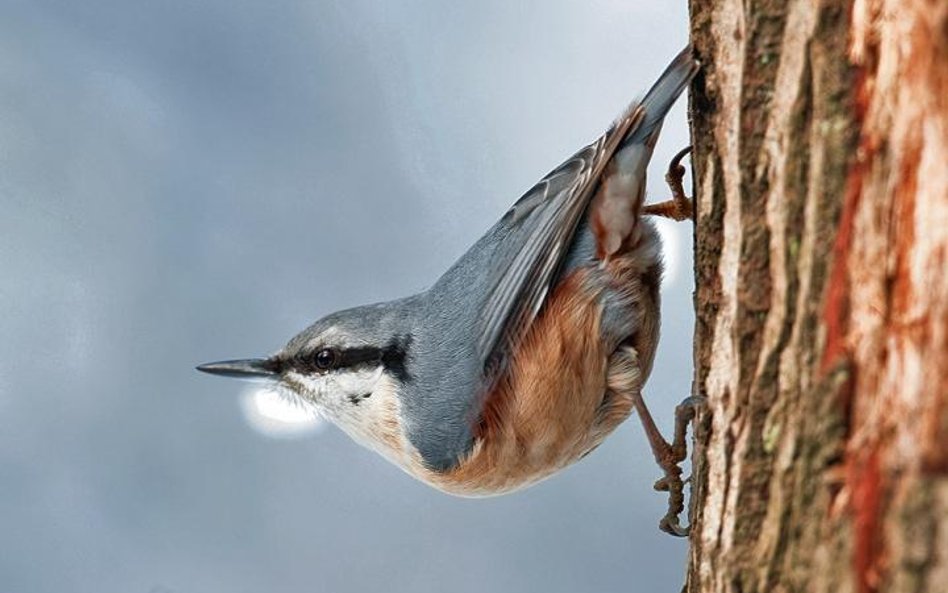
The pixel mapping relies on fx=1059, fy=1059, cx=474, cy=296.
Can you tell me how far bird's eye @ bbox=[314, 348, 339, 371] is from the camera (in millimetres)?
2885

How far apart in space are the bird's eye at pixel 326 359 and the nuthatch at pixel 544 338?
19 cm

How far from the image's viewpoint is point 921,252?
51.1 inches

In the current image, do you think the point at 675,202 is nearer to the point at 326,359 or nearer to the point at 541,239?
the point at 541,239

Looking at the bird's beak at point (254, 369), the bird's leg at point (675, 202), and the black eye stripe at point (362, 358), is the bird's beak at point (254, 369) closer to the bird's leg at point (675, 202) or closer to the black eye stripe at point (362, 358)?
the black eye stripe at point (362, 358)

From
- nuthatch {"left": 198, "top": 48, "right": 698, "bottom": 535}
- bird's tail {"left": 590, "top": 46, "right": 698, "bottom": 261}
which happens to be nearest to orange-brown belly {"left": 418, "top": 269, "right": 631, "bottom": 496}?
nuthatch {"left": 198, "top": 48, "right": 698, "bottom": 535}

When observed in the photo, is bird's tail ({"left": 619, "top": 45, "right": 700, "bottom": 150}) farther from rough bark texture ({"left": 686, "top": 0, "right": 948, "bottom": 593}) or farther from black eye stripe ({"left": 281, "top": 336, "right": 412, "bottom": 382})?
black eye stripe ({"left": 281, "top": 336, "right": 412, "bottom": 382})

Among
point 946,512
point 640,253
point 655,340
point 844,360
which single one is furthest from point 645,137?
point 946,512

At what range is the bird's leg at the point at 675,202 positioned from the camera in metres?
2.52

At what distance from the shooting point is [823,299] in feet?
4.83

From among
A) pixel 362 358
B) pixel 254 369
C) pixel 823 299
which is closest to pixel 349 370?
pixel 362 358

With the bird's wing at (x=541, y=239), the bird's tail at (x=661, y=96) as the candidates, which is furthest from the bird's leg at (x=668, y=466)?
the bird's tail at (x=661, y=96)

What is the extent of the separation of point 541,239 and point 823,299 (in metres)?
1.09

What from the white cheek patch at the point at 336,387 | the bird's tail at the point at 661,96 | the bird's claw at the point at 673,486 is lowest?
the bird's claw at the point at 673,486

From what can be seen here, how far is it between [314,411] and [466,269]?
625 millimetres
